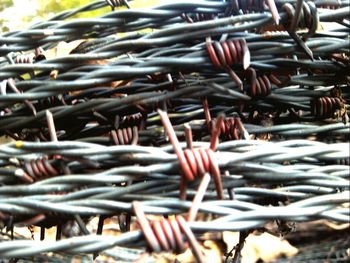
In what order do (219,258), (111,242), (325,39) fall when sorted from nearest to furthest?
(111,242)
(325,39)
(219,258)

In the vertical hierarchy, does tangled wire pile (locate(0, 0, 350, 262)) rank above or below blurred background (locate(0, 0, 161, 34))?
below

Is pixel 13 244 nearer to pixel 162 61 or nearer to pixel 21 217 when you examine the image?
pixel 21 217

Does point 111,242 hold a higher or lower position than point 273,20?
lower

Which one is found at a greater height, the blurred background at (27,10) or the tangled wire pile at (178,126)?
the blurred background at (27,10)

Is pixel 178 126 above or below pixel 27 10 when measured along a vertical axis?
below

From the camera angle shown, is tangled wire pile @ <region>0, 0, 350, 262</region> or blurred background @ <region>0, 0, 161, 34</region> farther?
blurred background @ <region>0, 0, 161, 34</region>

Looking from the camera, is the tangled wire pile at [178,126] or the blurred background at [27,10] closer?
the tangled wire pile at [178,126]

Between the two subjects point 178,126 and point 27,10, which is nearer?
point 178,126

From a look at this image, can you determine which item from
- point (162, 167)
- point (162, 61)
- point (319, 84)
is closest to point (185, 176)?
point (162, 167)
